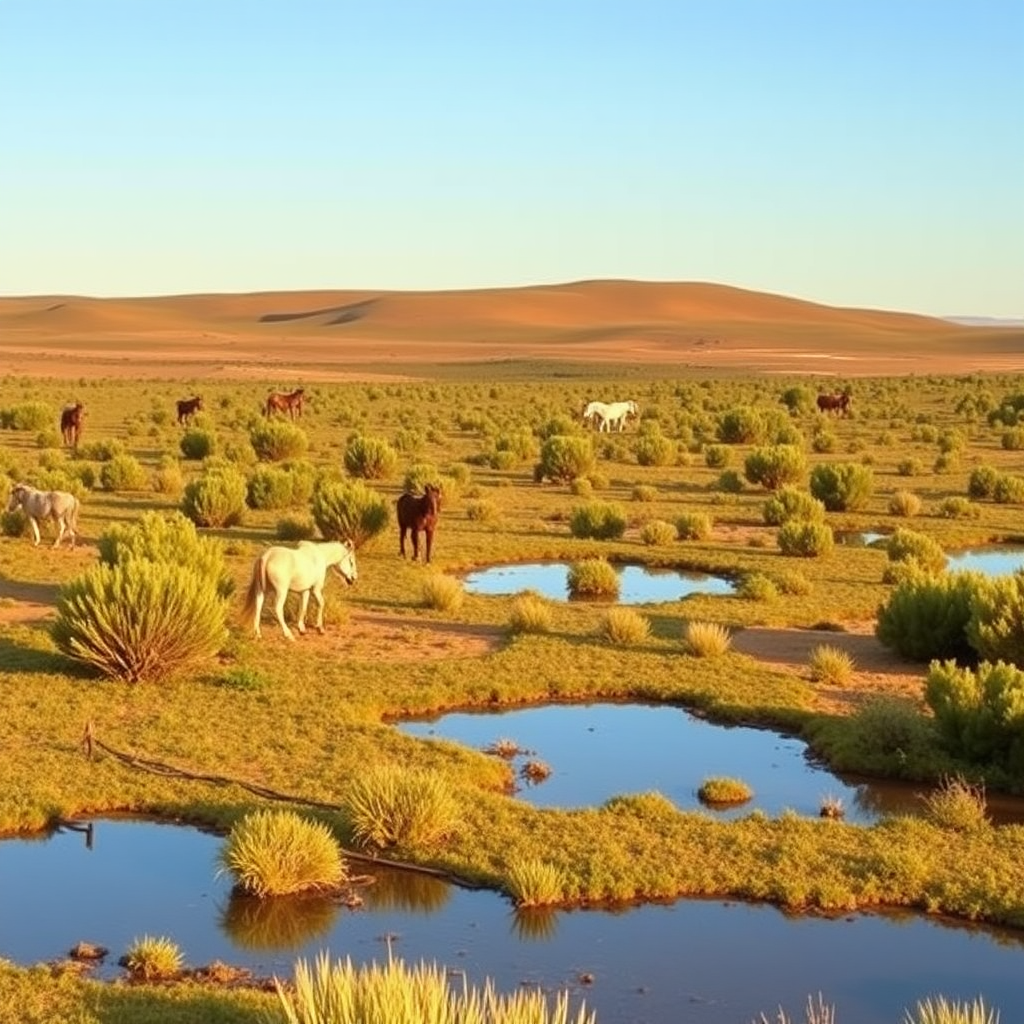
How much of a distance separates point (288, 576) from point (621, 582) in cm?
720

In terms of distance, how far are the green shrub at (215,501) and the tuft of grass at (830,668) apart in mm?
11914

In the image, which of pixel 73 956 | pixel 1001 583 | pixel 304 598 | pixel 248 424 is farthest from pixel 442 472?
pixel 73 956

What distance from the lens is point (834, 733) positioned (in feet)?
43.1

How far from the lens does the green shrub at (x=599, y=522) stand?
2464 cm

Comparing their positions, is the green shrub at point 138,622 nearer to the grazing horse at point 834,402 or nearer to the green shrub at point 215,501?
the green shrub at point 215,501

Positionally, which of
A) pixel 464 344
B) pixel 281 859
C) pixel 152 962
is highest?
pixel 464 344

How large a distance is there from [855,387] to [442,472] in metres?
49.2

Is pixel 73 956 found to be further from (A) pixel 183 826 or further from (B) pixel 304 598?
(B) pixel 304 598

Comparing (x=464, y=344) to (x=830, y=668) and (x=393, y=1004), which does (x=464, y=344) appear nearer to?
(x=830, y=668)

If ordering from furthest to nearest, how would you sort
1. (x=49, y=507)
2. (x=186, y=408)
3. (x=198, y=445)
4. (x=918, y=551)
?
(x=186, y=408) < (x=198, y=445) < (x=918, y=551) < (x=49, y=507)

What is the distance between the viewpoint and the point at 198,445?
35625 millimetres

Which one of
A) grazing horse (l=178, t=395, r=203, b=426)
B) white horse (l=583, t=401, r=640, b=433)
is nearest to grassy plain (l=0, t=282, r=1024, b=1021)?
grazing horse (l=178, t=395, r=203, b=426)

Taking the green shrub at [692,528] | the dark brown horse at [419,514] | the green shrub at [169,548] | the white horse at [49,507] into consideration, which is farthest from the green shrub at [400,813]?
the green shrub at [692,528]

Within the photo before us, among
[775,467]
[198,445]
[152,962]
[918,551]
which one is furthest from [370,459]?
[152,962]
